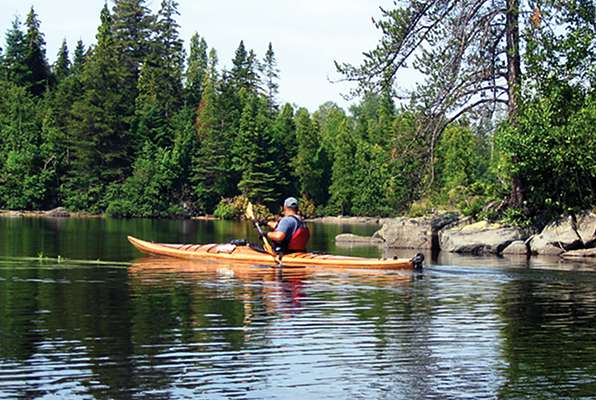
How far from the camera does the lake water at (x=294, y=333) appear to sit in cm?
954

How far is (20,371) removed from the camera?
9953 millimetres

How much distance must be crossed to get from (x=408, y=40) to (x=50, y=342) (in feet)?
64.8

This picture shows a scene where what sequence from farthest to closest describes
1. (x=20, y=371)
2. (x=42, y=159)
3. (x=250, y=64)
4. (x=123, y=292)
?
1. (x=250, y=64)
2. (x=42, y=159)
3. (x=123, y=292)
4. (x=20, y=371)

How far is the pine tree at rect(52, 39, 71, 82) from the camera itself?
9251 centimetres

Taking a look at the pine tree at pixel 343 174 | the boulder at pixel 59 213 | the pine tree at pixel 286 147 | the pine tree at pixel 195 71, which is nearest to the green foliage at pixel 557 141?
the boulder at pixel 59 213

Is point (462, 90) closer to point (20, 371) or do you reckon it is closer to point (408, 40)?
point (408, 40)

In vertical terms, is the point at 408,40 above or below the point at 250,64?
below

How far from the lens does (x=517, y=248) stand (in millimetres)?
29469

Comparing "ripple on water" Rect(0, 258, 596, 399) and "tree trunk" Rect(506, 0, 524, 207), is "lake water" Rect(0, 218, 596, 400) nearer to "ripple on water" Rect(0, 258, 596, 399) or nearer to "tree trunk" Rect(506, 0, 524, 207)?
"ripple on water" Rect(0, 258, 596, 399)

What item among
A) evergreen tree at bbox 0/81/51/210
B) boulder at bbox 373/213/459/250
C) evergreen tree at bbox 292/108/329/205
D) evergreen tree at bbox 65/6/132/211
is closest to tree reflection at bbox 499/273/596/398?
boulder at bbox 373/213/459/250

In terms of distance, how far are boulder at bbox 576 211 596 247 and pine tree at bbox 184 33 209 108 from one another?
203 ft

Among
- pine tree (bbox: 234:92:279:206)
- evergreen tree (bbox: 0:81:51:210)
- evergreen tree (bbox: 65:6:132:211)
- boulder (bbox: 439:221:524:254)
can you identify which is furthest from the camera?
evergreen tree (bbox: 65:6:132:211)

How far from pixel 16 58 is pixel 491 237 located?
67.5m

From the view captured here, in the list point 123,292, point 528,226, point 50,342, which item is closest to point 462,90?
point 528,226
